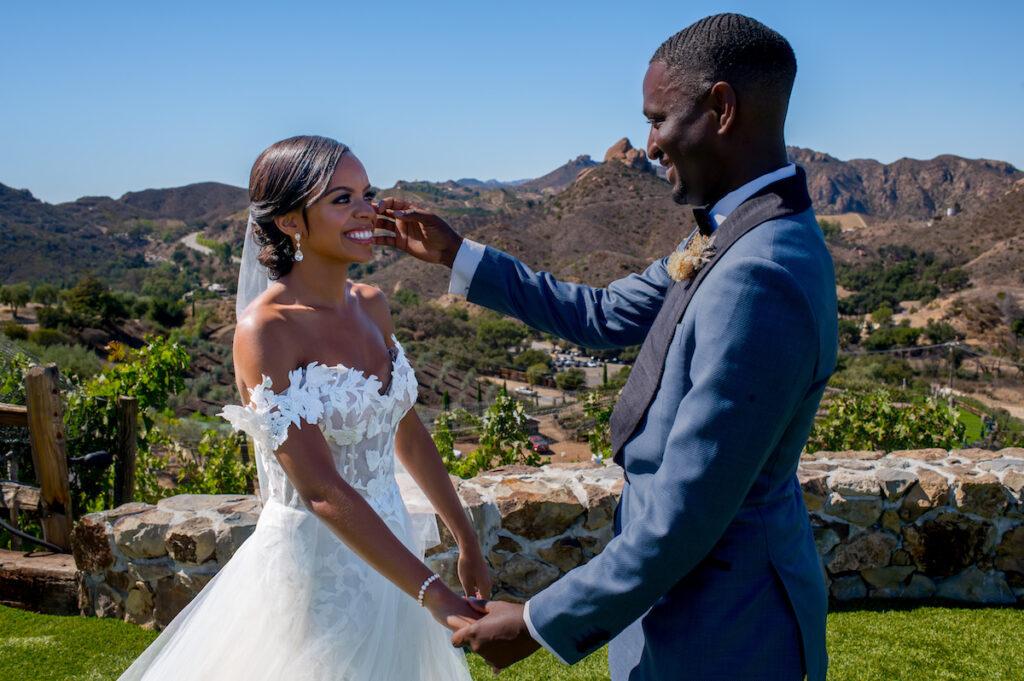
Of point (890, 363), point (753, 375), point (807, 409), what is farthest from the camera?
point (890, 363)

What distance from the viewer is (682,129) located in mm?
1374

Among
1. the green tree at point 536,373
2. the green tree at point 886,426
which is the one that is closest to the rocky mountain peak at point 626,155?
the green tree at point 536,373

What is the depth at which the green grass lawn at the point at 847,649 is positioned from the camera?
325cm

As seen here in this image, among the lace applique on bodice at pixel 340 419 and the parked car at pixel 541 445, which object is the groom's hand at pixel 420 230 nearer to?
the lace applique on bodice at pixel 340 419

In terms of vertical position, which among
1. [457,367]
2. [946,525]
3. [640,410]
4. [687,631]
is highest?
[640,410]

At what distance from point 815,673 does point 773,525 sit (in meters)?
0.32

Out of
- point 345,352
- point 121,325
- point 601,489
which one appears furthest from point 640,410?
point 121,325

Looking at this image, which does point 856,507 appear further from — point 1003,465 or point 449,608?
point 449,608

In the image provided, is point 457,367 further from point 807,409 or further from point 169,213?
point 169,213

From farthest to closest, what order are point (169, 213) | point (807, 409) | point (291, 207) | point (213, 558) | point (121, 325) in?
point (169, 213) < point (121, 325) < point (213, 558) < point (291, 207) < point (807, 409)

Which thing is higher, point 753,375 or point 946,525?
point 753,375

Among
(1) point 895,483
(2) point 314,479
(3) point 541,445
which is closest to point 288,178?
(2) point 314,479

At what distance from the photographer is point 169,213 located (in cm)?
11506

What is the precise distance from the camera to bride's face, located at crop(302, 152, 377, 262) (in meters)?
1.93
